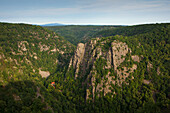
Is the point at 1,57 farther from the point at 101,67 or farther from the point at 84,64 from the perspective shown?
the point at 101,67

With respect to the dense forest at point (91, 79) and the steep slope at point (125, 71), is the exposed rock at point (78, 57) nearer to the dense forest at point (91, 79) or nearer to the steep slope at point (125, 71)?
the steep slope at point (125, 71)

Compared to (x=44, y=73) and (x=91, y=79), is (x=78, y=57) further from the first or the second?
(x=44, y=73)

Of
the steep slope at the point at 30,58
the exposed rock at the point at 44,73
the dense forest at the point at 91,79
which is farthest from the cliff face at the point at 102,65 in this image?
the exposed rock at the point at 44,73

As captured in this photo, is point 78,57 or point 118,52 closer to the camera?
point 118,52

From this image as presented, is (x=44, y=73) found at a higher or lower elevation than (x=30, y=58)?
lower

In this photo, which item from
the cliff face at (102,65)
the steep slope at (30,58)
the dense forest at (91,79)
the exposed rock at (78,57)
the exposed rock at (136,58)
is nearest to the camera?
the dense forest at (91,79)

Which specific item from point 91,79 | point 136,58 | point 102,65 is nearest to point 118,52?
point 136,58

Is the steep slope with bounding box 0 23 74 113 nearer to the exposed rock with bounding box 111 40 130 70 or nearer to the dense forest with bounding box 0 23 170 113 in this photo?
the dense forest with bounding box 0 23 170 113

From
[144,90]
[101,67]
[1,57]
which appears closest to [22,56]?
[1,57]
